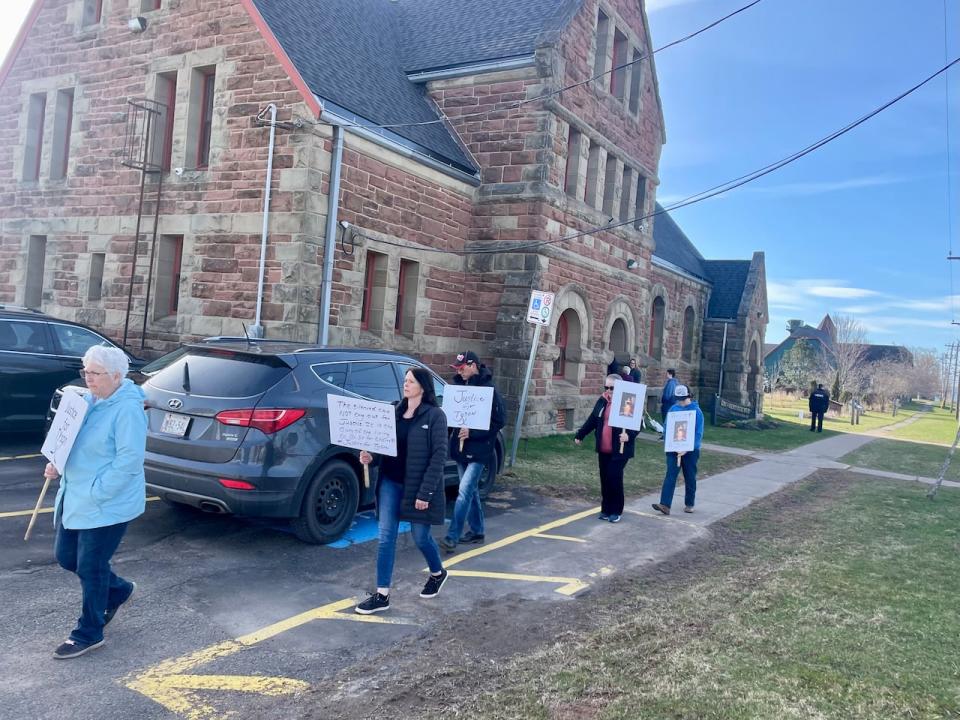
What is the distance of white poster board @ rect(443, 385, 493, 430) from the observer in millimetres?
7070

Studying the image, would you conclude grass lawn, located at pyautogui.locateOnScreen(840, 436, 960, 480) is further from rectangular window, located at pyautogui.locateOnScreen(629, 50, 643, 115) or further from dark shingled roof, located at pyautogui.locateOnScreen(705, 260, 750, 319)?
rectangular window, located at pyautogui.locateOnScreen(629, 50, 643, 115)

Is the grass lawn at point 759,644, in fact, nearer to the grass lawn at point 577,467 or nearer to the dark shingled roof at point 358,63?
the grass lawn at point 577,467

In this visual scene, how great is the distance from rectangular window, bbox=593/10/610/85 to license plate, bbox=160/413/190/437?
14.3m

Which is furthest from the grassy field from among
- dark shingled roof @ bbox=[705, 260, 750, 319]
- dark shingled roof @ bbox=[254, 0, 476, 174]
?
dark shingled roof @ bbox=[705, 260, 750, 319]

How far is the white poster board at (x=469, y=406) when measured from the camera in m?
7.07

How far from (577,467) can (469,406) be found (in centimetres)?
576

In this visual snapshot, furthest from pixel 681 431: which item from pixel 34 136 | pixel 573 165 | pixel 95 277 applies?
pixel 34 136

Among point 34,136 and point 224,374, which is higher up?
point 34,136

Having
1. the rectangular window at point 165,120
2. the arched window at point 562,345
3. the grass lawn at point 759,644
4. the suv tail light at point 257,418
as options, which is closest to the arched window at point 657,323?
the arched window at point 562,345

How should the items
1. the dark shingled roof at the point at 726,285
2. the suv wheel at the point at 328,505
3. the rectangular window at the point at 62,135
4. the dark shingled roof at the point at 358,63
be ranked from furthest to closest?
1. the dark shingled roof at the point at 726,285
2. the rectangular window at the point at 62,135
3. the dark shingled roof at the point at 358,63
4. the suv wheel at the point at 328,505

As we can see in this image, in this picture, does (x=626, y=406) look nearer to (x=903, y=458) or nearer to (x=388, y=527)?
(x=388, y=527)

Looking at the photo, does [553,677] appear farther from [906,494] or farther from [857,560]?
[906,494]

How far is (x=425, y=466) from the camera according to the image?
5.23m

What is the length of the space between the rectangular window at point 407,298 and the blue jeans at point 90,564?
10.4 meters
